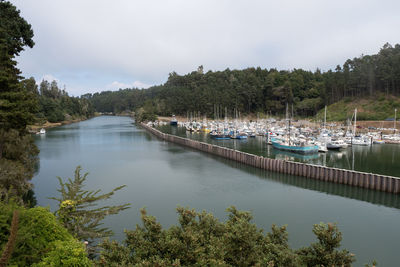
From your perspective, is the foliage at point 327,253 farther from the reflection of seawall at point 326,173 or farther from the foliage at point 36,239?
the reflection of seawall at point 326,173

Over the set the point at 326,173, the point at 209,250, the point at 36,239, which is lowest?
the point at 326,173

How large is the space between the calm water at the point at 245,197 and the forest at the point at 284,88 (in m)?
83.0

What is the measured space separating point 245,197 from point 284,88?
4743 inches

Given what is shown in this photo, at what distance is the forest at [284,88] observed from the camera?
100938mm

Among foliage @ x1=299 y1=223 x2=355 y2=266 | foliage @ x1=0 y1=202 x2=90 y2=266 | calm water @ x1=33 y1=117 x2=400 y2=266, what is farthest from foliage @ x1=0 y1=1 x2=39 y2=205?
foliage @ x1=299 y1=223 x2=355 y2=266

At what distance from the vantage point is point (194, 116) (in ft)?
470

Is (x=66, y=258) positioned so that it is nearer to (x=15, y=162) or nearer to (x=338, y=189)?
(x=15, y=162)

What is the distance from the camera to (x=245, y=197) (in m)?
29.1

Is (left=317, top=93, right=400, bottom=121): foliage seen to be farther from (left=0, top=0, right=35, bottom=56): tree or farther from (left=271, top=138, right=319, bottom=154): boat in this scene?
(left=0, top=0, right=35, bottom=56): tree

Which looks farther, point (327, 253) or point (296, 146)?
point (296, 146)

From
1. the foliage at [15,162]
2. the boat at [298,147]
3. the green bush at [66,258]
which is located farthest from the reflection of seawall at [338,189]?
the green bush at [66,258]

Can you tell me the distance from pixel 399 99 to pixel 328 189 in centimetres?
8248

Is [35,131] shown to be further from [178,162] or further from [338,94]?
[338,94]

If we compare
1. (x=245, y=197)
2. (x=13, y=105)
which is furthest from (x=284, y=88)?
(x=13, y=105)
